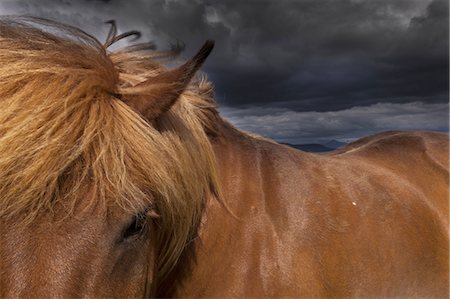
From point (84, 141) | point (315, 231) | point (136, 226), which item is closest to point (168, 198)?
point (136, 226)

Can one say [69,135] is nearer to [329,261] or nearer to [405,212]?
[329,261]

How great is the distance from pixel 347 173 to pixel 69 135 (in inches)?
96.0

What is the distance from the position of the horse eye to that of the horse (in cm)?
1

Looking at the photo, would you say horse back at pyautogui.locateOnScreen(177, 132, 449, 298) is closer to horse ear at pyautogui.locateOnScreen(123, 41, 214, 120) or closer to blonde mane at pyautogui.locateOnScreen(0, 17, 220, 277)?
blonde mane at pyautogui.locateOnScreen(0, 17, 220, 277)

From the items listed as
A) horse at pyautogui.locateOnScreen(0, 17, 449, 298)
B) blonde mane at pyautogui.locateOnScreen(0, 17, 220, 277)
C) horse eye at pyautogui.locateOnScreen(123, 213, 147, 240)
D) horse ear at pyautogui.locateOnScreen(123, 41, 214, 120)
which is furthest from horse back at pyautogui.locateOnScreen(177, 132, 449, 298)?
horse ear at pyautogui.locateOnScreen(123, 41, 214, 120)

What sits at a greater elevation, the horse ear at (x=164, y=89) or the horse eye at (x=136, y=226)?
the horse ear at (x=164, y=89)

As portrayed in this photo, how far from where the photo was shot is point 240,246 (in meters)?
2.99

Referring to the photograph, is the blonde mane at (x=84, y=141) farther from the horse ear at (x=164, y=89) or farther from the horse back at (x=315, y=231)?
the horse back at (x=315, y=231)

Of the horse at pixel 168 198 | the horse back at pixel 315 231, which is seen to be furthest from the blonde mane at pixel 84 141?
the horse back at pixel 315 231

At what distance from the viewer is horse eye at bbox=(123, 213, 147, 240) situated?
224cm

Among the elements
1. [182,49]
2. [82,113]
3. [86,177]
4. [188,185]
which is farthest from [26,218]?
[182,49]

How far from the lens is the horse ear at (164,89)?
2.35 meters

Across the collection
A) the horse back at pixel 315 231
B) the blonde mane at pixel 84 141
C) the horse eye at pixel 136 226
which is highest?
the blonde mane at pixel 84 141

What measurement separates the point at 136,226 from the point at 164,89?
759 mm
